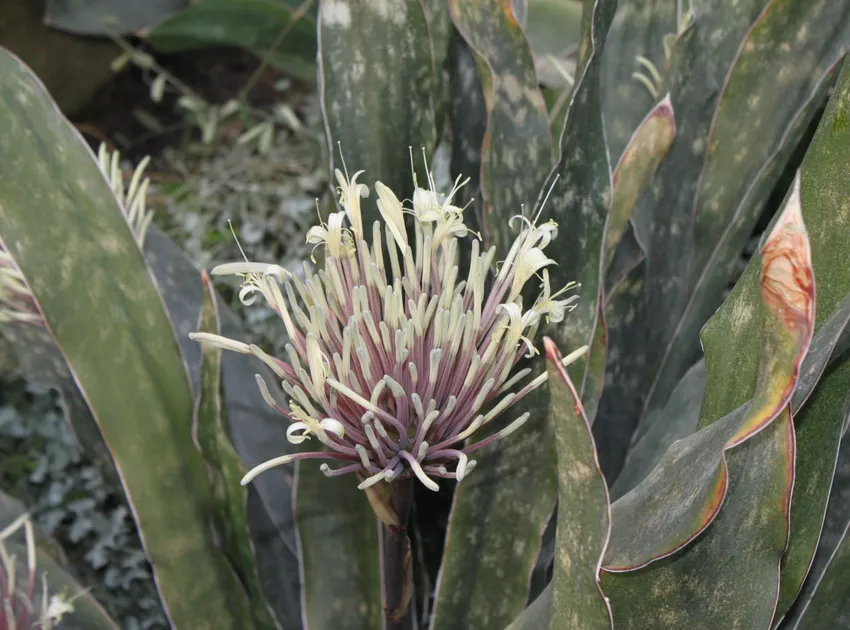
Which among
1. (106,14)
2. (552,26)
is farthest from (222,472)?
(106,14)

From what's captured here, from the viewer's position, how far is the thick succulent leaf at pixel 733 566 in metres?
0.24

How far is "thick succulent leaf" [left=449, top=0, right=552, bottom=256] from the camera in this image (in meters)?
0.39

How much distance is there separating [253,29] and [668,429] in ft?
1.88

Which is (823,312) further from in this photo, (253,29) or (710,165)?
A: (253,29)

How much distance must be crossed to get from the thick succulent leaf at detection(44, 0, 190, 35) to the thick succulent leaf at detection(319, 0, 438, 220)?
0.54m

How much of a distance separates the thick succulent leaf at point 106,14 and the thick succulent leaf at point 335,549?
0.63 metres

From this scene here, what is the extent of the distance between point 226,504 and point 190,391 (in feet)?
0.20

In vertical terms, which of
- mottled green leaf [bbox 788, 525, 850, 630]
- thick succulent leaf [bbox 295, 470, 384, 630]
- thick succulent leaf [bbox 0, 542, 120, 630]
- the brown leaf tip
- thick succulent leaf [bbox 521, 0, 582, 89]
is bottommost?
thick succulent leaf [bbox 0, 542, 120, 630]

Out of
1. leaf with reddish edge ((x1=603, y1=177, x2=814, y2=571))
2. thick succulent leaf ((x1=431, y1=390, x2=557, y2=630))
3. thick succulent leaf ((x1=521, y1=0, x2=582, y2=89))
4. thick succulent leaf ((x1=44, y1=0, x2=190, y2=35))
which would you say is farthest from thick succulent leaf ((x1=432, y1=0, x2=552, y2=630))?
thick succulent leaf ((x1=44, y1=0, x2=190, y2=35))

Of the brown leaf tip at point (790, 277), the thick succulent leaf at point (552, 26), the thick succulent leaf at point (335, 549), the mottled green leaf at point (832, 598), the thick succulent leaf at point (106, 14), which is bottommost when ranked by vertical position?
the thick succulent leaf at point (335, 549)

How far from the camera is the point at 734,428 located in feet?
0.77

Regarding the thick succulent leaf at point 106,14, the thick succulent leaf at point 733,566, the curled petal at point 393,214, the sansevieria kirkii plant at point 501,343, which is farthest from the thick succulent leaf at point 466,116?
the thick succulent leaf at point 106,14

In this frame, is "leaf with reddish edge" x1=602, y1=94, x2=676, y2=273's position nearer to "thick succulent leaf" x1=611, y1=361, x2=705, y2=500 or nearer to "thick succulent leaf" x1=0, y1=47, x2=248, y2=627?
"thick succulent leaf" x1=611, y1=361, x2=705, y2=500

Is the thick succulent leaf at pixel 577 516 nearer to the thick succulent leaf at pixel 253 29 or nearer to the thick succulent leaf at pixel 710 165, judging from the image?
the thick succulent leaf at pixel 710 165
